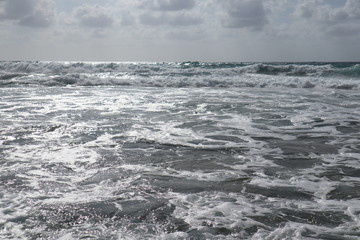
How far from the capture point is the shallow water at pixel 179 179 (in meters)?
3.30

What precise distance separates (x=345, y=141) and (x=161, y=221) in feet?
15.2

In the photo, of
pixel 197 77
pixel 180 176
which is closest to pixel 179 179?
pixel 180 176

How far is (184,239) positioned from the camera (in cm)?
306

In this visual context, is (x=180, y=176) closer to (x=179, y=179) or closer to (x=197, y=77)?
(x=179, y=179)

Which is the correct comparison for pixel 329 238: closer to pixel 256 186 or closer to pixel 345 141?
pixel 256 186

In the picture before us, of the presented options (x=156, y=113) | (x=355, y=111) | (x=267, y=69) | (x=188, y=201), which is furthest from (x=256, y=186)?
(x=267, y=69)

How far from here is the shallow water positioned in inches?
130

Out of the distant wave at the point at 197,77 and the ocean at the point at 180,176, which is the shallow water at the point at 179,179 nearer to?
the ocean at the point at 180,176

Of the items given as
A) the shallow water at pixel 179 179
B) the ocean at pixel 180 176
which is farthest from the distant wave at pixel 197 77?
the shallow water at pixel 179 179

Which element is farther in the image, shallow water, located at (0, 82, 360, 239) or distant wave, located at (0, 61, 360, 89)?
distant wave, located at (0, 61, 360, 89)

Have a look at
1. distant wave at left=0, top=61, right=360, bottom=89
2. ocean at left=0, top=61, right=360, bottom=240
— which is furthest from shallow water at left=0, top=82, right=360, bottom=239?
distant wave at left=0, top=61, right=360, bottom=89

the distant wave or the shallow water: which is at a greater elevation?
the distant wave

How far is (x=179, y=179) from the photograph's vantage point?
460 cm

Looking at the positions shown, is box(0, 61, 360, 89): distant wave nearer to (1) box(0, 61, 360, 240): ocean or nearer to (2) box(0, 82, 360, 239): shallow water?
(1) box(0, 61, 360, 240): ocean
